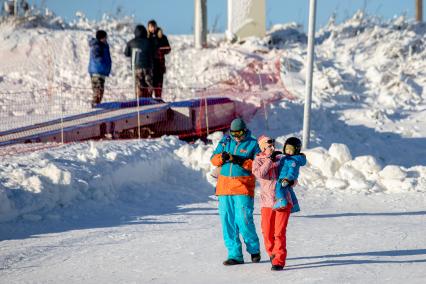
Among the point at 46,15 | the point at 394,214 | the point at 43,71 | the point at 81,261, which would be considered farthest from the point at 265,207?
the point at 46,15

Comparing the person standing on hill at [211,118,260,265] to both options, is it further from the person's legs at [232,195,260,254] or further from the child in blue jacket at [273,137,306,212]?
the child in blue jacket at [273,137,306,212]

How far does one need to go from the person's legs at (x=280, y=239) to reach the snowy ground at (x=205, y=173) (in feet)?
0.58

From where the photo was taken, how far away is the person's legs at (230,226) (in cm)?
915

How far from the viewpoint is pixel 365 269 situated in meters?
8.88

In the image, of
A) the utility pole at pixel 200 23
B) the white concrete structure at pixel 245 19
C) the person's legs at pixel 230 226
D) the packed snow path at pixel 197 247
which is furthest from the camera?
the white concrete structure at pixel 245 19

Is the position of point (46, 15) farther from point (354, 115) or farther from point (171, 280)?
point (171, 280)

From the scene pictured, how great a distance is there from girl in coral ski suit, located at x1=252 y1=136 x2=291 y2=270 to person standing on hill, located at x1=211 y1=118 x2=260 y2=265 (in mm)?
150

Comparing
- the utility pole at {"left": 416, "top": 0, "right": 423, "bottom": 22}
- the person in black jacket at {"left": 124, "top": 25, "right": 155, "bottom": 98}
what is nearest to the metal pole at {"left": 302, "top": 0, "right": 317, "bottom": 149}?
the person in black jacket at {"left": 124, "top": 25, "right": 155, "bottom": 98}

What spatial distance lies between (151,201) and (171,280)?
475 cm

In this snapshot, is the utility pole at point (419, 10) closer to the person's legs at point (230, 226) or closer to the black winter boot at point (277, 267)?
the person's legs at point (230, 226)


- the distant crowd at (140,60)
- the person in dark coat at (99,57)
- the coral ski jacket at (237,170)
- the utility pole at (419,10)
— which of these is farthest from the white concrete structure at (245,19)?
the coral ski jacket at (237,170)

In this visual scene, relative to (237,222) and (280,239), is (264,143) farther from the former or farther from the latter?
(280,239)

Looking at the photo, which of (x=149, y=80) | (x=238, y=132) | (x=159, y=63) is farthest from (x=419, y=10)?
(x=238, y=132)

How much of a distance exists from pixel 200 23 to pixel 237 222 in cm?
1863
